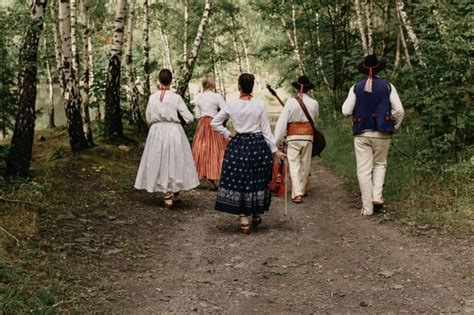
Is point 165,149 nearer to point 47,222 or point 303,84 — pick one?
point 47,222

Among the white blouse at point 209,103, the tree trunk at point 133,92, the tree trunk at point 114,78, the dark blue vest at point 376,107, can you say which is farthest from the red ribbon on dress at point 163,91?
the tree trunk at point 133,92

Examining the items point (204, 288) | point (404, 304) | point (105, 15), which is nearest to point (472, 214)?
point (404, 304)

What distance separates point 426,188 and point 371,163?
1.04 m

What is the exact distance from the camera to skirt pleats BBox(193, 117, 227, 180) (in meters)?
11.8

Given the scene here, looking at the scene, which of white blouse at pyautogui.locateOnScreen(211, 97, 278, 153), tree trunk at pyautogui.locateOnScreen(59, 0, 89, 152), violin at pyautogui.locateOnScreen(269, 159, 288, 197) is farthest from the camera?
tree trunk at pyautogui.locateOnScreen(59, 0, 89, 152)

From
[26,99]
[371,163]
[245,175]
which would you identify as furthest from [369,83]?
[26,99]

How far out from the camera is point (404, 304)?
517 cm

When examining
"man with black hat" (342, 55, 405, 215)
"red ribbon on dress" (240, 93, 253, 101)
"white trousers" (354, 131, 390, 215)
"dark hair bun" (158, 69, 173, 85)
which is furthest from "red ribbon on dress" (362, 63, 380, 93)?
"dark hair bun" (158, 69, 173, 85)

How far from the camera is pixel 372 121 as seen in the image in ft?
28.9

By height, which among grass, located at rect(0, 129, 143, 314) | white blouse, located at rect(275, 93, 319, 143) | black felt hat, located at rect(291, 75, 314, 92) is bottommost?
grass, located at rect(0, 129, 143, 314)

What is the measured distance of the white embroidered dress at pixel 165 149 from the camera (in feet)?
31.3

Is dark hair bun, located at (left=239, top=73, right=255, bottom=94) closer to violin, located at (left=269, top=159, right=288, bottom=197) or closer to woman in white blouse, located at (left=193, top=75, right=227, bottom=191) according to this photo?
violin, located at (left=269, top=159, right=288, bottom=197)

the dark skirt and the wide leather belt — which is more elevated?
the wide leather belt

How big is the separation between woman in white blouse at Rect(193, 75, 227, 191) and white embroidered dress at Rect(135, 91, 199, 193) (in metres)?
2.06
